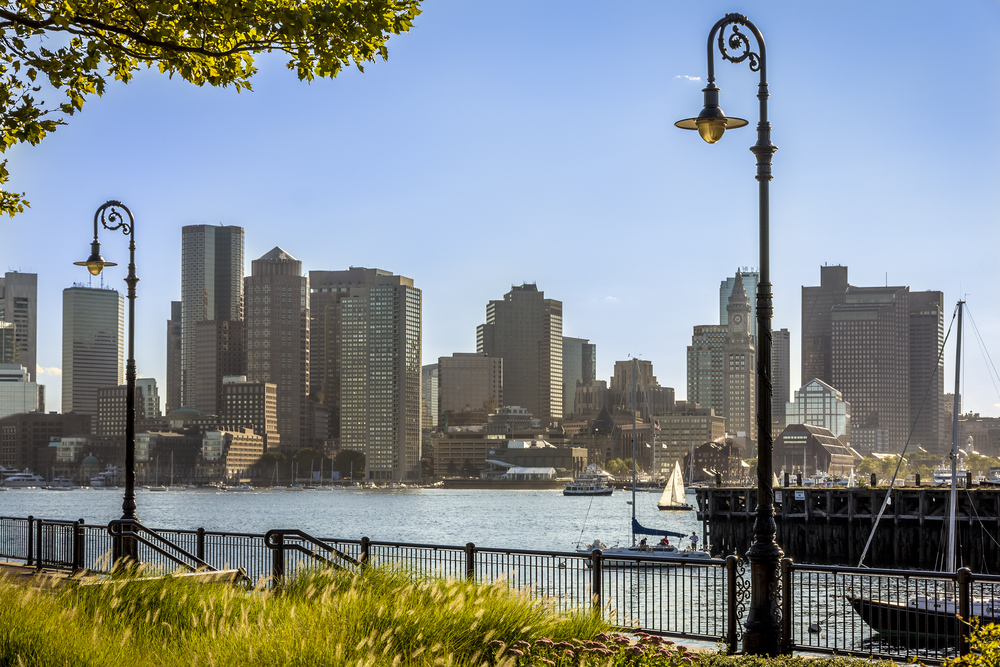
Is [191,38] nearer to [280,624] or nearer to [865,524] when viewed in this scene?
[280,624]

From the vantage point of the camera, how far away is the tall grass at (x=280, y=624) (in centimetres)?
945

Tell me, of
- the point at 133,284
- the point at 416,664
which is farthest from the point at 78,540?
the point at 416,664

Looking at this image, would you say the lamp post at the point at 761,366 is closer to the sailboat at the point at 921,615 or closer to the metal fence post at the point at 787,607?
the metal fence post at the point at 787,607

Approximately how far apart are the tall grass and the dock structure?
5411cm

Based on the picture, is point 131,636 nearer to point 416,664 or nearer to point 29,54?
point 416,664

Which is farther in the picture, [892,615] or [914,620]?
[892,615]

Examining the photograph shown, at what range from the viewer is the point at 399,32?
10.9 m

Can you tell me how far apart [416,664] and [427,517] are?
149729 millimetres

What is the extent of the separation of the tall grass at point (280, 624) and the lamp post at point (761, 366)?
3.35 metres

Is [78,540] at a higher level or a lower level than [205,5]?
lower

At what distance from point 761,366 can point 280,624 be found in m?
7.93

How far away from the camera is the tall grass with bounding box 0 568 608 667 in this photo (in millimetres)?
9453

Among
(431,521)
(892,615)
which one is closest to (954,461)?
(892,615)

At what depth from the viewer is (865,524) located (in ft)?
245
